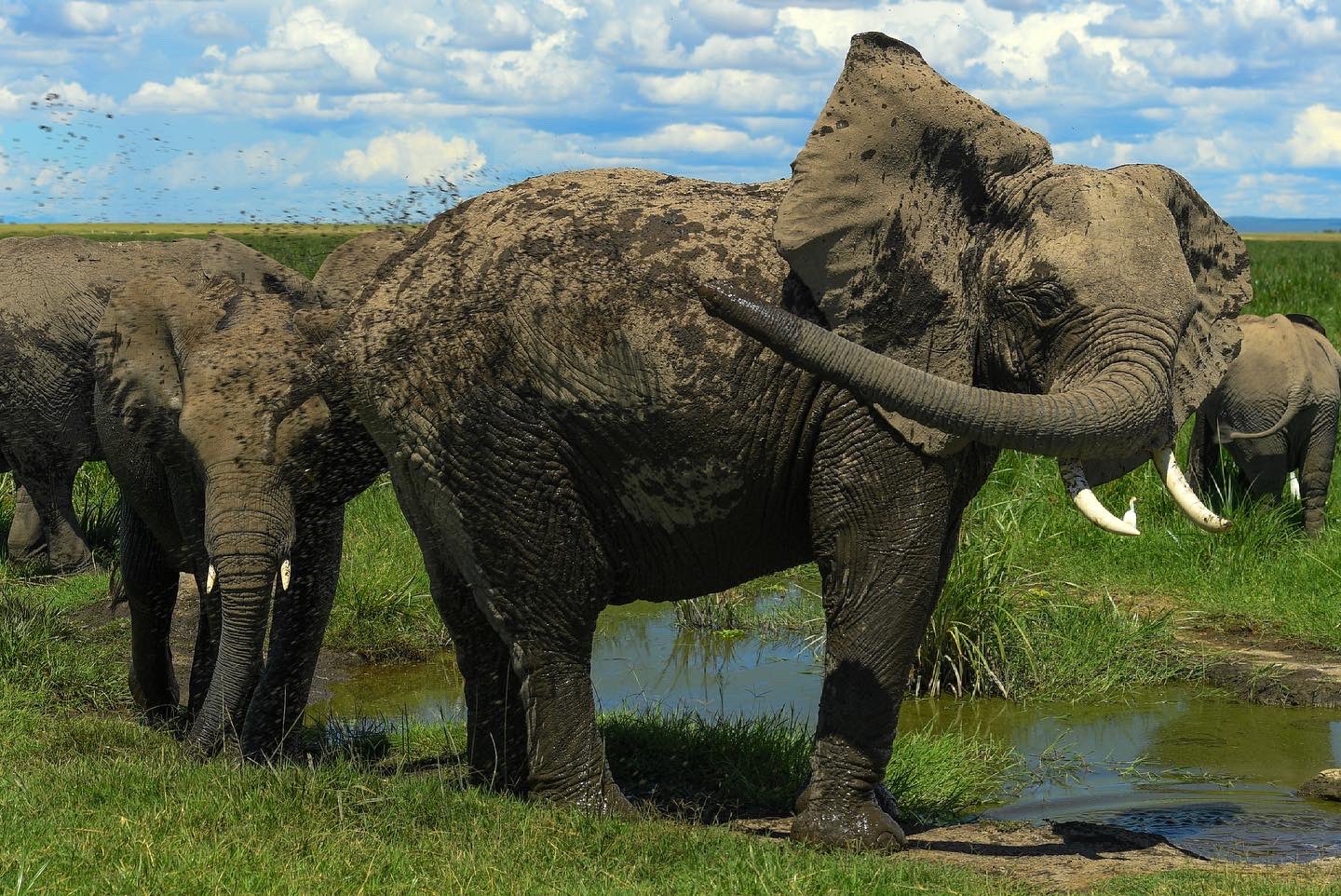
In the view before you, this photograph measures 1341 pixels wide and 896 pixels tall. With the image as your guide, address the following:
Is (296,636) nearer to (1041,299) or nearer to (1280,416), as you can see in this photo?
(1041,299)

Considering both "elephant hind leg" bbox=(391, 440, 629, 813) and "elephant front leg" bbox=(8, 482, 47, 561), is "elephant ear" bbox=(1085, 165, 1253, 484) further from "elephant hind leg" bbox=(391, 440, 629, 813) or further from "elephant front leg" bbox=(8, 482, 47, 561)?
"elephant front leg" bbox=(8, 482, 47, 561)

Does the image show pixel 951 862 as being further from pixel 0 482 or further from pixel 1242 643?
pixel 0 482

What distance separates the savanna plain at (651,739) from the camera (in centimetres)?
513

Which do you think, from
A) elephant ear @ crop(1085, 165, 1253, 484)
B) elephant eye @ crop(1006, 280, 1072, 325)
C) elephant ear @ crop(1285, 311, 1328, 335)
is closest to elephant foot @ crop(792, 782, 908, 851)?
elephant ear @ crop(1085, 165, 1253, 484)

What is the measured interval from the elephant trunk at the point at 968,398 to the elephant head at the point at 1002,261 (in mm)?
21

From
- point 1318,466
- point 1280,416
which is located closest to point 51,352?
point 1280,416

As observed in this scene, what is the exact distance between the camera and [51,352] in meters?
11.2

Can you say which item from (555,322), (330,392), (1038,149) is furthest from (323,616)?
(1038,149)

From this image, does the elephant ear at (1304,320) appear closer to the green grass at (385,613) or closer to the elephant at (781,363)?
the green grass at (385,613)

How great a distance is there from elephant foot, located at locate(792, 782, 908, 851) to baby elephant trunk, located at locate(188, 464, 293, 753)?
2.33 meters

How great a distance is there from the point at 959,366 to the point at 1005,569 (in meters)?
4.34

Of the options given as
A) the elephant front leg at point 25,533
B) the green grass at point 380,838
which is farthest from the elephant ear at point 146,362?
the elephant front leg at point 25,533

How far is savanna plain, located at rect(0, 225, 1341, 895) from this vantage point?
513cm

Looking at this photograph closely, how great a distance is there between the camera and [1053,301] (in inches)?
202
